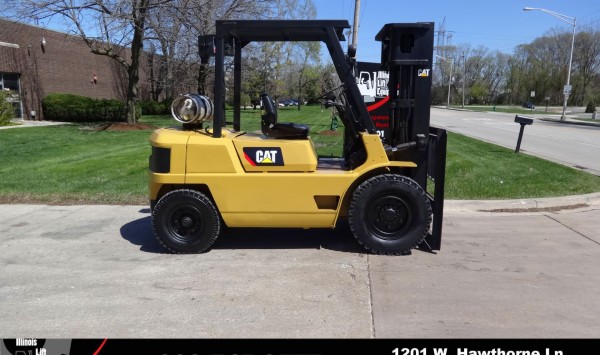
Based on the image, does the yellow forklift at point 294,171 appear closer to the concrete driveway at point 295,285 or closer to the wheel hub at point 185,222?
the wheel hub at point 185,222

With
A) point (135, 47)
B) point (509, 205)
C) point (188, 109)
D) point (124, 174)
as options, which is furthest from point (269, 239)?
point (135, 47)

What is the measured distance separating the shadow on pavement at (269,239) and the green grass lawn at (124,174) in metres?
1.82

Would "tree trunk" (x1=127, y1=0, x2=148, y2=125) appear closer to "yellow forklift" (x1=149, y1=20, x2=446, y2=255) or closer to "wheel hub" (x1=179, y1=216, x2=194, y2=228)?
"yellow forklift" (x1=149, y1=20, x2=446, y2=255)

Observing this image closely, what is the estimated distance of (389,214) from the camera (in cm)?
509

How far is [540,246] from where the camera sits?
5.55m

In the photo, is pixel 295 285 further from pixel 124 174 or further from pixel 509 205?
pixel 124 174

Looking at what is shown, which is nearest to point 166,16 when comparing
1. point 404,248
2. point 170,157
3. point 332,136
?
point 332,136

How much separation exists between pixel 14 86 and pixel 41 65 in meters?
2.41

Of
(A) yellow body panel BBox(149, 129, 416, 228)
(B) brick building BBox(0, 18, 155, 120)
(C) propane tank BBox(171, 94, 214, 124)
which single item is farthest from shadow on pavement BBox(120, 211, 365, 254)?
(B) brick building BBox(0, 18, 155, 120)

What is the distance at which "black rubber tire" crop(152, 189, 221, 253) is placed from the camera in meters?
5.12

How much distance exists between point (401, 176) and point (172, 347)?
9.59 feet

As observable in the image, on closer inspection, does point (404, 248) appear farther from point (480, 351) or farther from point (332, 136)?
point (332, 136)

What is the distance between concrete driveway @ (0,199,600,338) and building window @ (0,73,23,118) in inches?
834

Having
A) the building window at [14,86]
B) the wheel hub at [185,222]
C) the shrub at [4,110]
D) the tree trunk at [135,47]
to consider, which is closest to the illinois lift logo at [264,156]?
the wheel hub at [185,222]
